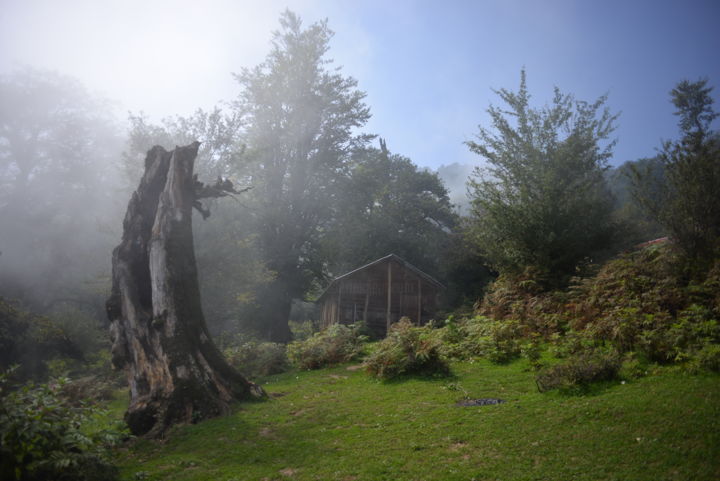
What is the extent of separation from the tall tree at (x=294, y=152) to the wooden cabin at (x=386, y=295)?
323 inches

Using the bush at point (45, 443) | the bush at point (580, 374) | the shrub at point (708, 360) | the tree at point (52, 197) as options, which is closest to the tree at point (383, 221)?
the tree at point (52, 197)

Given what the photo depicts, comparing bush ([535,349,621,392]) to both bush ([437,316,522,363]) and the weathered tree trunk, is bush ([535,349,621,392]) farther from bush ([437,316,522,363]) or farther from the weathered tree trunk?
the weathered tree trunk

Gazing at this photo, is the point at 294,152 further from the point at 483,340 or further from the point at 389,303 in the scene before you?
the point at 483,340

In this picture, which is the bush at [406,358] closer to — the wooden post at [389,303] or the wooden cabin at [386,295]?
the wooden cabin at [386,295]

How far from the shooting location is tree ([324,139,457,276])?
121 feet

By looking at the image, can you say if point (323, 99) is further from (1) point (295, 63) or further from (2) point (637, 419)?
(2) point (637, 419)

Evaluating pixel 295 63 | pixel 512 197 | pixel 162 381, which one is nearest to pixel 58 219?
pixel 295 63

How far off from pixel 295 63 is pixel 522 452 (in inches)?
1484

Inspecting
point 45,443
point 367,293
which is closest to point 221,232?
point 367,293

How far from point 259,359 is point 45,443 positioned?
11.0 meters

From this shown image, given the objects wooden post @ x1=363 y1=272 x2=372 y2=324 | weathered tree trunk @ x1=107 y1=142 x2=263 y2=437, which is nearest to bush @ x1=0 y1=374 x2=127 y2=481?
weathered tree trunk @ x1=107 y1=142 x2=263 y2=437

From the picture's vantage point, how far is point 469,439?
615 cm

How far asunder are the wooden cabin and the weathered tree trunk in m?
15.4

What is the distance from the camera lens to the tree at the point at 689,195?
11.4m
